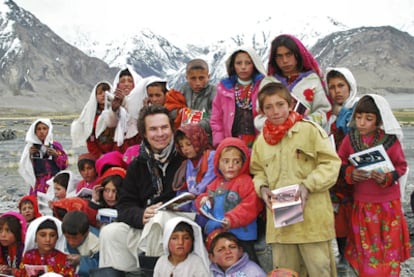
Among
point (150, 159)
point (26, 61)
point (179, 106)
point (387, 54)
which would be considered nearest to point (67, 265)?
point (150, 159)

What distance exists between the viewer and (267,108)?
3906 millimetres

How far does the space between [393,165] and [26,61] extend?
481 ft

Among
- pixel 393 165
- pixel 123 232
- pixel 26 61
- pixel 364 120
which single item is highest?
pixel 26 61

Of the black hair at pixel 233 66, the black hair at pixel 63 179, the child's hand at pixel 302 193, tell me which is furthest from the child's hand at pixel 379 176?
the black hair at pixel 63 179

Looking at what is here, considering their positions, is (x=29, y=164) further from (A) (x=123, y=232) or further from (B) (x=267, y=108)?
(B) (x=267, y=108)

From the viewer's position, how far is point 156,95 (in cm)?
605

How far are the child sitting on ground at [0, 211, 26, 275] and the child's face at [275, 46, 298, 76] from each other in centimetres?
293

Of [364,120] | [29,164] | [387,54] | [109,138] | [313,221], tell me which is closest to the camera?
[313,221]

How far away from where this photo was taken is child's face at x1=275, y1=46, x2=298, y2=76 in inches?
180

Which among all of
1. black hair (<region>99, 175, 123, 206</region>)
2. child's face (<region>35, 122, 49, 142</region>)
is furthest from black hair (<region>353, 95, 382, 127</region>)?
child's face (<region>35, 122, 49, 142</region>)

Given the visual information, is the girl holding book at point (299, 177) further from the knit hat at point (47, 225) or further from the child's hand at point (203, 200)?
the knit hat at point (47, 225)

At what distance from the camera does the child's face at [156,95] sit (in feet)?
19.8

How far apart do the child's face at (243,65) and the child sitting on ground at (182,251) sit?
1.52 m

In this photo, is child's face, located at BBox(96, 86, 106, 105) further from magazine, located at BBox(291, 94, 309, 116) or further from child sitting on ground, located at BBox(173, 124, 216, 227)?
magazine, located at BBox(291, 94, 309, 116)
